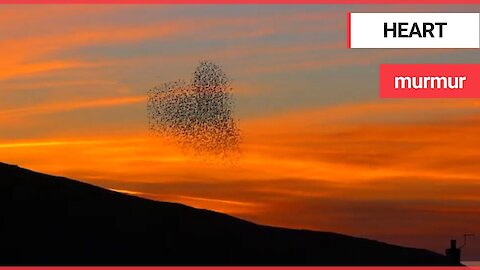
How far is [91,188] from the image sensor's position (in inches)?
3014

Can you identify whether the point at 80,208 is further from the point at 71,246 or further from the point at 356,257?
the point at 356,257

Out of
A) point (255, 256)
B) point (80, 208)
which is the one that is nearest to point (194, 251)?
point (255, 256)

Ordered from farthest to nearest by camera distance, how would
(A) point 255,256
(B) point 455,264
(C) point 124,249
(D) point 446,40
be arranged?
(A) point 255,256 < (C) point 124,249 < (B) point 455,264 < (D) point 446,40

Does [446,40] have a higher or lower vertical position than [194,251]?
higher

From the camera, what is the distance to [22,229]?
211 ft

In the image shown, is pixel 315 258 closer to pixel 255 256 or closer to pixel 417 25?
pixel 255 256

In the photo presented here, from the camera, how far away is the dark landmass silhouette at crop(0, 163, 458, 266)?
63.1 meters

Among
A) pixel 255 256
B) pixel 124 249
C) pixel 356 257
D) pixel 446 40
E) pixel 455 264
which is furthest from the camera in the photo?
pixel 356 257

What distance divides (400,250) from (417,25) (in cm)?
4602

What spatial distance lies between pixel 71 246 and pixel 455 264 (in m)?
25.8

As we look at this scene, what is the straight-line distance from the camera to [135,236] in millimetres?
68000

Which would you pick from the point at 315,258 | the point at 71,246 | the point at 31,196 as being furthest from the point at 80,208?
the point at 315,258

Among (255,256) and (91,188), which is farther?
(91,188)

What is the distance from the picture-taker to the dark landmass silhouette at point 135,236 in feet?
207
